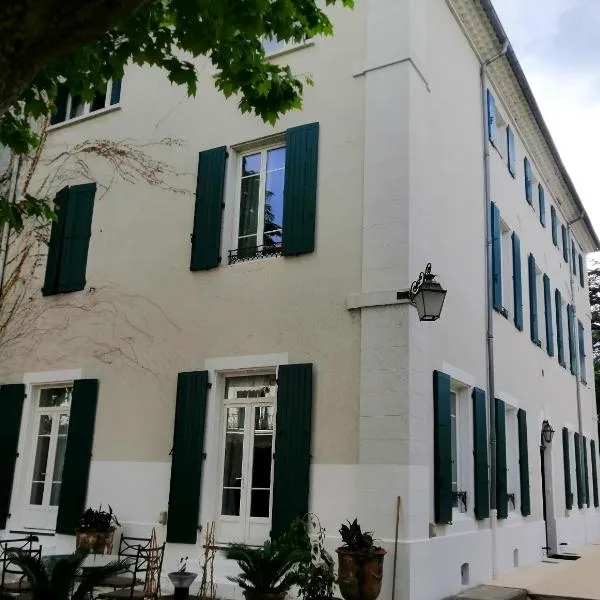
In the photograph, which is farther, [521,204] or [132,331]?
[521,204]

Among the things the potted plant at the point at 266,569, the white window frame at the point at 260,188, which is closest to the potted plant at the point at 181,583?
the potted plant at the point at 266,569

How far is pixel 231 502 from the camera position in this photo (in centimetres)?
864

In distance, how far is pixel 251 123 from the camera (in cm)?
966

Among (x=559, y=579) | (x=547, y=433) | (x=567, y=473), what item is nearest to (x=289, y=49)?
(x=559, y=579)

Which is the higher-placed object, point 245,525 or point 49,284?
point 49,284

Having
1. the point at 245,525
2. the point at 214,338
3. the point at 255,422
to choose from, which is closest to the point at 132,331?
the point at 214,338

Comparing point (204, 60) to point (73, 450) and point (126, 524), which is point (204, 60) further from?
point (126, 524)

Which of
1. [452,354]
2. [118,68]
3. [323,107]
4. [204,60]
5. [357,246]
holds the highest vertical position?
[204,60]

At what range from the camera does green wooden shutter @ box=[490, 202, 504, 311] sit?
1123 centimetres

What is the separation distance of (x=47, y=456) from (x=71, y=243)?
9.95ft

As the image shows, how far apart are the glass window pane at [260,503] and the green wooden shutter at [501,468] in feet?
12.4

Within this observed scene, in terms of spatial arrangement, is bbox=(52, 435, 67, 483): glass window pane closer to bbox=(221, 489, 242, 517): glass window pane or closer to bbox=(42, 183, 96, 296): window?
bbox=(42, 183, 96, 296): window

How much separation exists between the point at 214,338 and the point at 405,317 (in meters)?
2.52

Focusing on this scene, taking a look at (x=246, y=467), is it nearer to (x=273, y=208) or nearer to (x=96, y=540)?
(x=96, y=540)
